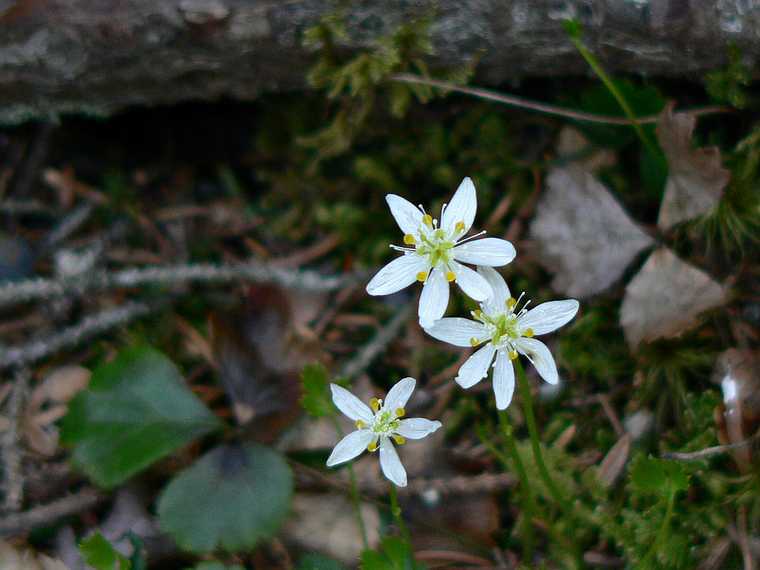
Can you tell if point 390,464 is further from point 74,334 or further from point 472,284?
point 74,334

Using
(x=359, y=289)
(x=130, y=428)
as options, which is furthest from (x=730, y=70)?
(x=130, y=428)

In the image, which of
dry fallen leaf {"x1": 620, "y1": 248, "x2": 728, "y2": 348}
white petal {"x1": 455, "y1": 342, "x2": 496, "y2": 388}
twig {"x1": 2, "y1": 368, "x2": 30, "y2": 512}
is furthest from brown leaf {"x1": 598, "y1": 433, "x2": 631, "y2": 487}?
twig {"x1": 2, "y1": 368, "x2": 30, "y2": 512}

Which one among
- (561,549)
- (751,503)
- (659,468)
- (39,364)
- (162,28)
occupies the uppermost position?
(162,28)

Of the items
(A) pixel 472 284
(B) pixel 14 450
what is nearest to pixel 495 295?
(A) pixel 472 284

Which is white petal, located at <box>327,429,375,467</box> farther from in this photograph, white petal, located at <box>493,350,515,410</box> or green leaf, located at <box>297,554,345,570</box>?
green leaf, located at <box>297,554,345,570</box>

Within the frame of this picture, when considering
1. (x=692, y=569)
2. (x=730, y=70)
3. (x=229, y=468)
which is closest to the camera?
(x=692, y=569)

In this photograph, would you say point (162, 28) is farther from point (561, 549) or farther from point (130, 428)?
point (561, 549)
